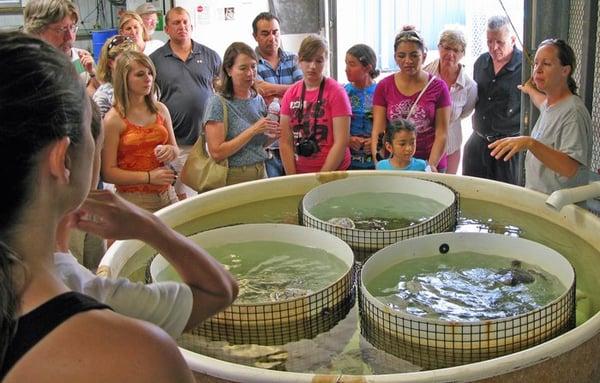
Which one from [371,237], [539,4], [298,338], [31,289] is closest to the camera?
[31,289]

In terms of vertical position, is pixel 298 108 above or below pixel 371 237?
above

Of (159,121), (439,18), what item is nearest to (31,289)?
(159,121)

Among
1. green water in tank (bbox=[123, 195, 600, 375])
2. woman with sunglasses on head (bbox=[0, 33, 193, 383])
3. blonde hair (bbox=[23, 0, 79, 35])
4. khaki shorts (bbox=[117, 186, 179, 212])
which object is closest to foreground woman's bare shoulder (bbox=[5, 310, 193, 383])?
woman with sunglasses on head (bbox=[0, 33, 193, 383])

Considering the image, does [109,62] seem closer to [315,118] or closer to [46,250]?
[315,118]

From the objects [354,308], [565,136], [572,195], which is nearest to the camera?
[354,308]

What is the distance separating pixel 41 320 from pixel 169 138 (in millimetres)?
3023

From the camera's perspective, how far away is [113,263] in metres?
2.61

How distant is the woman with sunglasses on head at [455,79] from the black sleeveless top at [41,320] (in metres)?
3.86

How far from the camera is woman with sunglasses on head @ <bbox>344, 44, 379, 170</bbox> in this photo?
14.0 ft

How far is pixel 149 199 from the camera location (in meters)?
3.77

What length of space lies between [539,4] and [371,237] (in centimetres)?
161

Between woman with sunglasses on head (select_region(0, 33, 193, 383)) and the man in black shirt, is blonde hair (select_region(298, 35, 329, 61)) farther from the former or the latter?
woman with sunglasses on head (select_region(0, 33, 193, 383))

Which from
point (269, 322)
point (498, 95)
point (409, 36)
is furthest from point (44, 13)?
point (498, 95)

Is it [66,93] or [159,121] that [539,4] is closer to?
[159,121]
